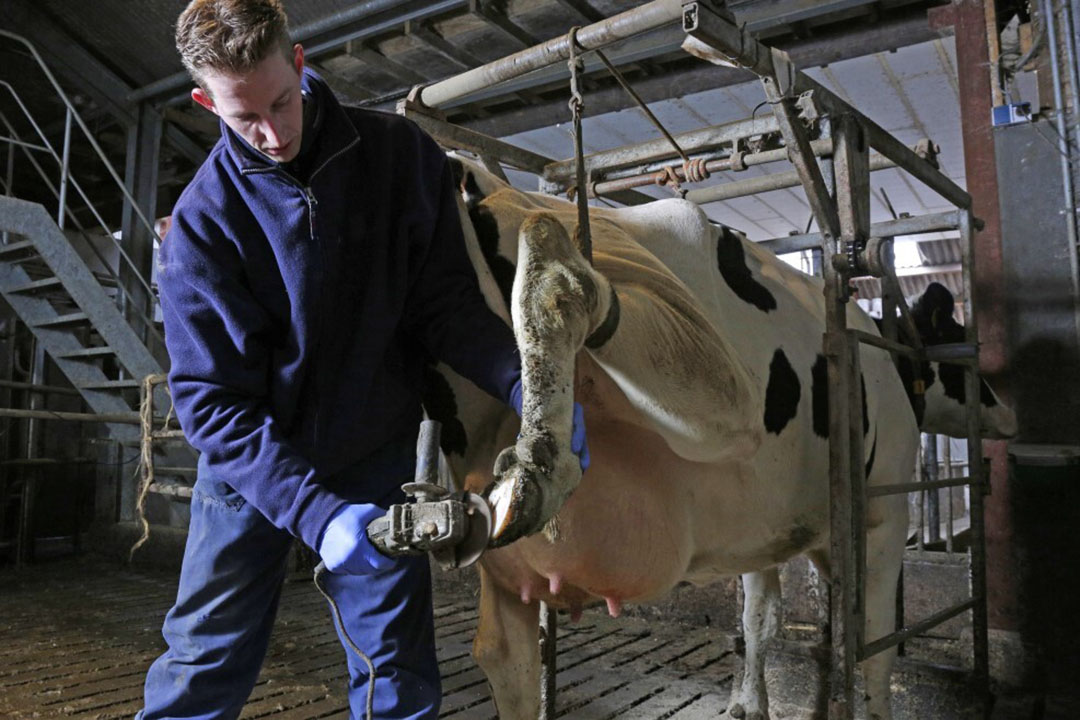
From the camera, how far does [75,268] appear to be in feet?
19.6

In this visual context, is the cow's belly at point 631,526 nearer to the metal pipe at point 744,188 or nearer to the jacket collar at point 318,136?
the jacket collar at point 318,136

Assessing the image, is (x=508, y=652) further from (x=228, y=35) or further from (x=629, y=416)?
(x=228, y=35)

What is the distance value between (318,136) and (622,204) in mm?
3770

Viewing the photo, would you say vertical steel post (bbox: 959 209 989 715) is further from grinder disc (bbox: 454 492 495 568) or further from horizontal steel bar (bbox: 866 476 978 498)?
grinder disc (bbox: 454 492 495 568)

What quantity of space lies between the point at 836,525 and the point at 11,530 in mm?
7288

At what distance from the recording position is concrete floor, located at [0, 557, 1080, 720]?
327cm

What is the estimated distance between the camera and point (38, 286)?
6.40 m

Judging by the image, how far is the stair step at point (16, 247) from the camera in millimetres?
6176

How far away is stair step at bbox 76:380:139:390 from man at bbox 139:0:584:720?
4892 millimetres

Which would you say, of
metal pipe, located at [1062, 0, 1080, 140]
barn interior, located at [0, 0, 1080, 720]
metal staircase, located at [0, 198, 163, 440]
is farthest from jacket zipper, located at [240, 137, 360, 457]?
metal staircase, located at [0, 198, 163, 440]

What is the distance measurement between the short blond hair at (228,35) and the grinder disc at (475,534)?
861mm

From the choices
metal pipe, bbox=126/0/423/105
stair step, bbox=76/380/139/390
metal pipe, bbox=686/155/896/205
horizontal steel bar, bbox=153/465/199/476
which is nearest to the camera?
metal pipe, bbox=686/155/896/205

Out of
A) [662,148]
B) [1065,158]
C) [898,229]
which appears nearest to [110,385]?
[662,148]

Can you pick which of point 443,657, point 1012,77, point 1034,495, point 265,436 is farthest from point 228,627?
point 1012,77
